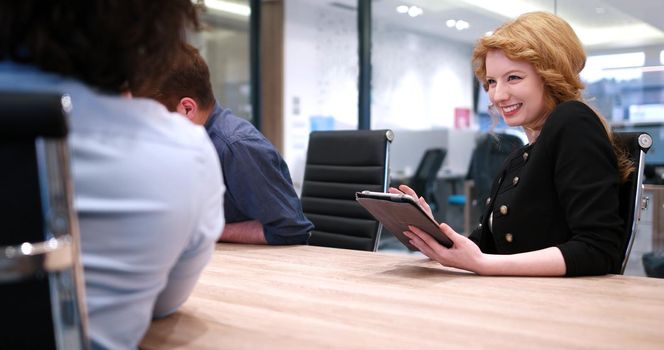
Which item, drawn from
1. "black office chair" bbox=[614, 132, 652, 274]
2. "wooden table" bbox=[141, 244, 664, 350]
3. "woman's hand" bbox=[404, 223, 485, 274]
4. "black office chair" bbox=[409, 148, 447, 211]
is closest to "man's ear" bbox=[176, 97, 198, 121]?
"wooden table" bbox=[141, 244, 664, 350]

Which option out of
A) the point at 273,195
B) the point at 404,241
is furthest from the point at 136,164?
the point at 273,195

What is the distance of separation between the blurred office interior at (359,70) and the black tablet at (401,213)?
361 centimetres

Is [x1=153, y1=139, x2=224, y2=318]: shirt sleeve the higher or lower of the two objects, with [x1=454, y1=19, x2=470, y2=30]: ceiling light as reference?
lower

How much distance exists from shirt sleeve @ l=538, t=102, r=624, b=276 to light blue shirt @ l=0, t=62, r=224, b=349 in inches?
35.1

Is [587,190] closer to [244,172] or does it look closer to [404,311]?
[404,311]

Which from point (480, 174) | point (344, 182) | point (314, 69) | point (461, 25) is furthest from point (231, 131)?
point (314, 69)

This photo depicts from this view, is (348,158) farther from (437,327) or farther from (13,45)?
(13,45)

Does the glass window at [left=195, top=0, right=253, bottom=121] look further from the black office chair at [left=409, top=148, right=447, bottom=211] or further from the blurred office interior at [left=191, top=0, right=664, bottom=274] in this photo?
the black office chair at [left=409, top=148, right=447, bottom=211]

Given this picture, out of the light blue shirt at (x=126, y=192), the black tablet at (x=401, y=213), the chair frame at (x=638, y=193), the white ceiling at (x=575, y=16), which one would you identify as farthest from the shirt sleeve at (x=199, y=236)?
the white ceiling at (x=575, y=16)

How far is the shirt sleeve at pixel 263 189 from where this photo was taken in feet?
6.12

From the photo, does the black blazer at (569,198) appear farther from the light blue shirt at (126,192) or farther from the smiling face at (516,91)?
the light blue shirt at (126,192)

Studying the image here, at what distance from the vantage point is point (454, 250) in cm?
136

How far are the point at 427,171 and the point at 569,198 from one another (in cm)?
442

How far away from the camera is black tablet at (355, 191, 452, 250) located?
4.23 feet
